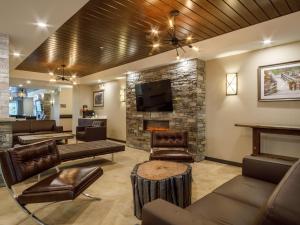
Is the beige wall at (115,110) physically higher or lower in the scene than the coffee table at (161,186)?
higher

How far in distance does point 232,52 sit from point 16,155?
164 inches

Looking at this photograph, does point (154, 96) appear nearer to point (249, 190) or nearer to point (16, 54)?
point (16, 54)

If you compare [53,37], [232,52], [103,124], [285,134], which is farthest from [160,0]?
[103,124]

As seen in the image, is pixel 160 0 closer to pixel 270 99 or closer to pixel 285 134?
pixel 270 99

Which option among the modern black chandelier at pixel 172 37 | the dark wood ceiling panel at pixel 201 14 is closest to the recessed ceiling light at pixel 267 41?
the dark wood ceiling panel at pixel 201 14

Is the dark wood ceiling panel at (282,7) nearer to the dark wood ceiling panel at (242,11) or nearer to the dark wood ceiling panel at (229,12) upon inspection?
the dark wood ceiling panel at (242,11)

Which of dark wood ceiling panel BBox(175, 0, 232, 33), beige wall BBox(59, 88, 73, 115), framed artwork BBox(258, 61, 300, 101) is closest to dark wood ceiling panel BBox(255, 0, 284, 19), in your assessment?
dark wood ceiling panel BBox(175, 0, 232, 33)

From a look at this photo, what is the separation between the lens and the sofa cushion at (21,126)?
641 centimetres

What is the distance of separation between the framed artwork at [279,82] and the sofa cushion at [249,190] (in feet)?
7.36

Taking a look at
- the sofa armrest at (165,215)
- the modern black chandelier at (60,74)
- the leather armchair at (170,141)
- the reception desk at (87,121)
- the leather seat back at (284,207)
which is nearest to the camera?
the leather seat back at (284,207)

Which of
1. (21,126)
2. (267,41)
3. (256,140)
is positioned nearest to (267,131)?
(256,140)

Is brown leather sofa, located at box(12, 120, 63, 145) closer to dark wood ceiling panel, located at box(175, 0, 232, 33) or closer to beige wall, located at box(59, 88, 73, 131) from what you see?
beige wall, located at box(59, 88, 73, 131)

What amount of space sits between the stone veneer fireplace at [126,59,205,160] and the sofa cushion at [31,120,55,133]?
11.3 feet

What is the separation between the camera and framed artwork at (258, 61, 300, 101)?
11.6ft
